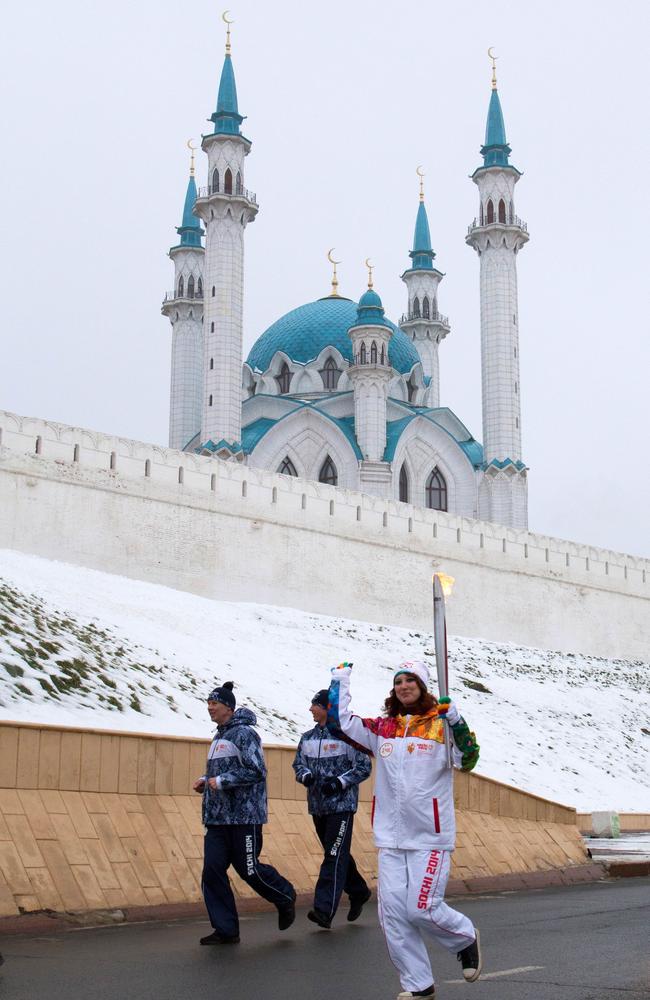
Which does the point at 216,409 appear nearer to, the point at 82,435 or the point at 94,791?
the point at 82,435

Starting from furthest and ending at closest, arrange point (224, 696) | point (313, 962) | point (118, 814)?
point (118, 814) → point (224, 696) → point (313, 962)

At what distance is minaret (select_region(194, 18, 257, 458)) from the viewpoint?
137 ft

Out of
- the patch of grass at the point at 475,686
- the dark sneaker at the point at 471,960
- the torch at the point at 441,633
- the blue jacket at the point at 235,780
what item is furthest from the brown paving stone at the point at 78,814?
the patch of grass at the point at 475,686

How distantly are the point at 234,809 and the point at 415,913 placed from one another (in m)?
1.98

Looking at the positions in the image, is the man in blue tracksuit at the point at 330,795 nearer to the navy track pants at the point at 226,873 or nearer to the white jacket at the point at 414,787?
the navy track pants at the point at 226,873

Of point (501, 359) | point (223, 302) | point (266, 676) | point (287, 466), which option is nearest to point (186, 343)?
point (287, 466)

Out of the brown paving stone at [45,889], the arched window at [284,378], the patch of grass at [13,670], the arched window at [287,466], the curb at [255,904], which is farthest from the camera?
the arched window at [284,378]

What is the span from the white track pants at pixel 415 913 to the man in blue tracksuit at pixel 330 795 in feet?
7.00

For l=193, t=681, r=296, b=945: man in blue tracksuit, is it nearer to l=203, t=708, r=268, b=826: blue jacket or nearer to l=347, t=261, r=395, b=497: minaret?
l=203, t=708, r=268, b=826: blue jacket

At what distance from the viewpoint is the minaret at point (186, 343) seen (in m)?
50.5

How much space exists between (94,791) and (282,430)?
41283 millimetres

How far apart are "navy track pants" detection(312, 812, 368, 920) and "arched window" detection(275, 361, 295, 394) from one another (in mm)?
46363

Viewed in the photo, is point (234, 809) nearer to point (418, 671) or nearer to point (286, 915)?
point (286, 915)

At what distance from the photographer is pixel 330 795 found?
24.9 feet
